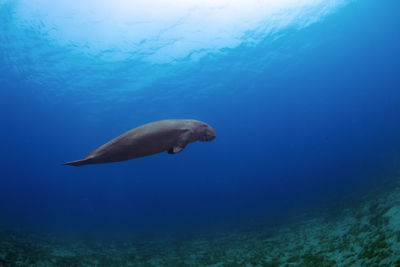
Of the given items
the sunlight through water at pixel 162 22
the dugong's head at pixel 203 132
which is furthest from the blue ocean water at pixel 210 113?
the dugong's head at pixel 203 132

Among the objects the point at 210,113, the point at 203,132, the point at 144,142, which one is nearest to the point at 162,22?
the point at 203,132

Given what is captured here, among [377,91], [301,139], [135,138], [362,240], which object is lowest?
[362,240]

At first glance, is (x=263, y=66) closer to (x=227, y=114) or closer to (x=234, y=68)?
(x=234, y=68)

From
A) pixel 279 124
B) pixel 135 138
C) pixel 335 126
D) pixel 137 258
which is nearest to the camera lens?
pixel 135 138

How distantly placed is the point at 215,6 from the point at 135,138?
24.7 m

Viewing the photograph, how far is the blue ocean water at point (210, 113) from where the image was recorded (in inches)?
1070

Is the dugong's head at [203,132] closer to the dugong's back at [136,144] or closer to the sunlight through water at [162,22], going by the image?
the dugong's back at [136,144]

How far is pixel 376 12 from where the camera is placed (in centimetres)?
3434

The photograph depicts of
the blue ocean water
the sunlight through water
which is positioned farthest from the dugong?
the sunlight through water

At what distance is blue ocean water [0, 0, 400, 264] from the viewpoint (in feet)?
89.1

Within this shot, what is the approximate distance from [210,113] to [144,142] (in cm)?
4764

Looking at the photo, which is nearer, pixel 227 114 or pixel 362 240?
pixel 362 240

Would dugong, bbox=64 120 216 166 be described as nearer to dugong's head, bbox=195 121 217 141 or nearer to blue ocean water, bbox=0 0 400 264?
dugong's head, bbox=195 121 217 141

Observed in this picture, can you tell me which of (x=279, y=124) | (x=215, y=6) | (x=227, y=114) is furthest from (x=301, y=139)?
(x=215, y=6)
